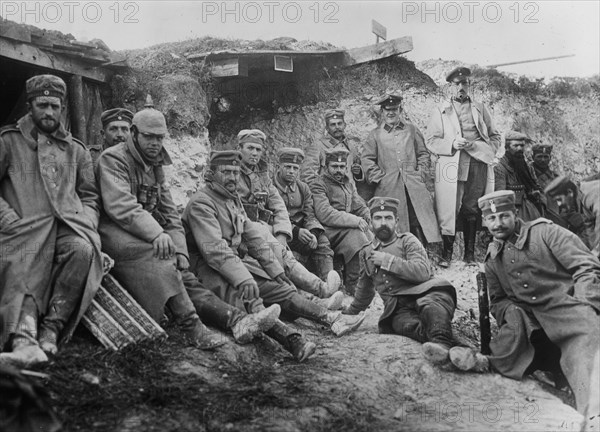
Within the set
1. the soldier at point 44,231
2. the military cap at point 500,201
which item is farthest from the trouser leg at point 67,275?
the military cap at point 500,201

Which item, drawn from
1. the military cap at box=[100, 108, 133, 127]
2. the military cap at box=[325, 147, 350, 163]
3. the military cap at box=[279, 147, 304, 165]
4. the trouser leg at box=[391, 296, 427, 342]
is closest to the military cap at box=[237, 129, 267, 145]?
the military cap at box=[279, 147, 304, 165]

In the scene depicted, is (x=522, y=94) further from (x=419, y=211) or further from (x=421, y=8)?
(x=419, y=211)

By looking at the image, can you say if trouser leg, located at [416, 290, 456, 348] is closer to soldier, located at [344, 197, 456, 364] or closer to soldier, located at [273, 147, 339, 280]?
soldier, located at [344, 197, 456, 364]

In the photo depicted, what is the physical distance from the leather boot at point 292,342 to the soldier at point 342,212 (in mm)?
2373

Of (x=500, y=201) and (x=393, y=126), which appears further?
(x=393, y=126)

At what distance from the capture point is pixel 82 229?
5355 millimetres

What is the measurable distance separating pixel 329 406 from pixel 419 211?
507 centimetres

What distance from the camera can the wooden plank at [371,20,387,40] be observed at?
12414 millimetres

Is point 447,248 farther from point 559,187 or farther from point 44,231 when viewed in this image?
point 44,231

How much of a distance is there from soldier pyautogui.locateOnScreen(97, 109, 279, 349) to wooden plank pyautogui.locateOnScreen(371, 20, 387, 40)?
730cm

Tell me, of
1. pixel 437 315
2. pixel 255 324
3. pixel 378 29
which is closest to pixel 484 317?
pixel 437 315

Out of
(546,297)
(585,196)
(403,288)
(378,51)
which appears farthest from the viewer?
(378,51)

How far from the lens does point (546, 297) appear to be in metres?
6.01

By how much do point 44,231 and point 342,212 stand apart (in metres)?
4.08
